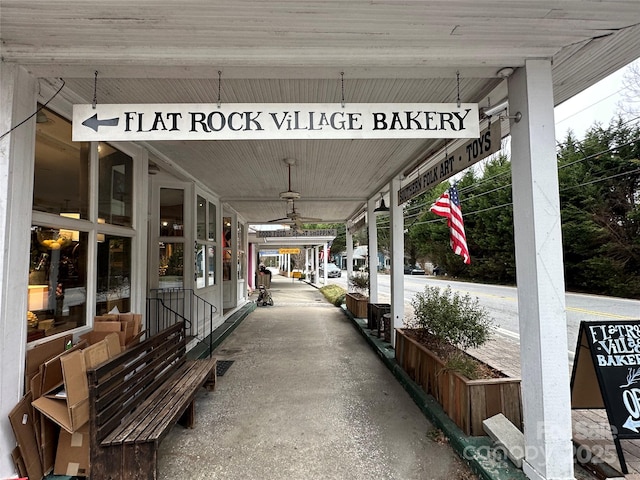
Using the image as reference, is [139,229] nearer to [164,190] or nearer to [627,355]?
[164,190]

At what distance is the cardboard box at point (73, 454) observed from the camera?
234cm

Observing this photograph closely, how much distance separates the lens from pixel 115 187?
13.0 ft

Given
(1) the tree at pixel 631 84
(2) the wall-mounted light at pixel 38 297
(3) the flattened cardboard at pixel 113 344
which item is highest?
(1) the tree at pixel 631 84

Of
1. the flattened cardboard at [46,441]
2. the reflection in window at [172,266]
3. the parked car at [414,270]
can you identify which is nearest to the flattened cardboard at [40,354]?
the flattened cardboard at [46,441]

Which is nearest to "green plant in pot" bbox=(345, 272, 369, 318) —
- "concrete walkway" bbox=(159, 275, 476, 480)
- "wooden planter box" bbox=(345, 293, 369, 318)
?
"wooden planter box" bbox=(345, 293, 369, 318)

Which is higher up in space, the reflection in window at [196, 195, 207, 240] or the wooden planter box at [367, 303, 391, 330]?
the reflection in window at [196, 195, 207, 240]

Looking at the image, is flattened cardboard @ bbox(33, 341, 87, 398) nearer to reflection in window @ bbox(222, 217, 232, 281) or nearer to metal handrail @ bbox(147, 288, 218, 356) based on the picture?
metal handrail @ bbox(147, 288, 218, 356)

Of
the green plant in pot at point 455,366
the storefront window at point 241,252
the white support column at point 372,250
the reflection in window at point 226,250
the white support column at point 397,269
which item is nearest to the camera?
the green plant in pot at point 455,366

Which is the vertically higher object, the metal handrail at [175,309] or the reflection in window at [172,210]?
the reflection in window at [172,210]

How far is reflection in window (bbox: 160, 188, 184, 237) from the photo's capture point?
20.0ft

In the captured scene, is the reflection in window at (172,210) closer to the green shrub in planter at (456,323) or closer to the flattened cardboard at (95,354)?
the flattened cardboard at (95,354)

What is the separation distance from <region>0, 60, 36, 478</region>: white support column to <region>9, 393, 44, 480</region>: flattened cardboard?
0.06 metres

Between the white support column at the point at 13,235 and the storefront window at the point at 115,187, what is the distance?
124 cm

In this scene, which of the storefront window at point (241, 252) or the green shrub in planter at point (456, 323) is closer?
the green shrub in planter at point (456, 323)
